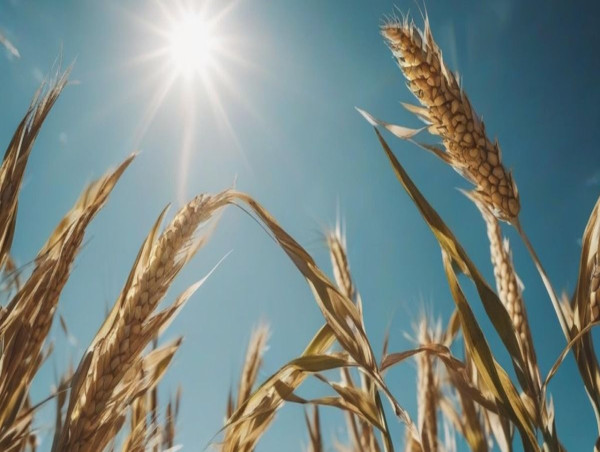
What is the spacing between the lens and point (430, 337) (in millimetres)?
1918

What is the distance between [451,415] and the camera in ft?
5.75

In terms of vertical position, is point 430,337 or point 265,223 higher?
point 265,223

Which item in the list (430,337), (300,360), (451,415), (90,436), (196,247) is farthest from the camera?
(430,337)

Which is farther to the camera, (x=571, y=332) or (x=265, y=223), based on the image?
(x=265, y=223)

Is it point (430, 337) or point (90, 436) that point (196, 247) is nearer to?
point (90, 436)

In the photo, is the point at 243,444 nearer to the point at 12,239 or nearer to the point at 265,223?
the point at 265,223

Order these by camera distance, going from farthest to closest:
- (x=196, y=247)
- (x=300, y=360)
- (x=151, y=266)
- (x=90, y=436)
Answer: (x=196, y=247)
(x=300, y=360)
(x=151, y=266)
(x=90, y=436)

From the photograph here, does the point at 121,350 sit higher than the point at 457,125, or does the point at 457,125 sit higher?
the point at 457,125

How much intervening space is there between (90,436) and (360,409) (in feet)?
1.87

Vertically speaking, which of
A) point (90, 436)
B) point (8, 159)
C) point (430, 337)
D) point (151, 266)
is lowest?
point (90, 436)

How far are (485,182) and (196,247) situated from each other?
696 mm

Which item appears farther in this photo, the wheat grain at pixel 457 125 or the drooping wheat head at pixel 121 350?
the wheat grain at pixel 457 125

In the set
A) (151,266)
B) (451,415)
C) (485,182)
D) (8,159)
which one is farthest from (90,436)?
(451,415)

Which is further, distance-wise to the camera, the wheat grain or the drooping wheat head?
the wheat grain
